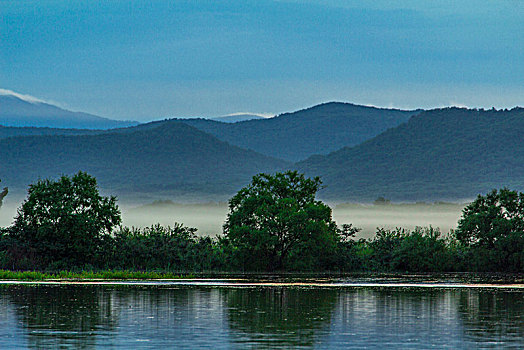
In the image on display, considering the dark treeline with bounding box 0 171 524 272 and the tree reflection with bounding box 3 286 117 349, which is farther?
the dark treeline with bounding box 0 171 524 272

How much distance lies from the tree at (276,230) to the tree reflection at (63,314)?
31.8m

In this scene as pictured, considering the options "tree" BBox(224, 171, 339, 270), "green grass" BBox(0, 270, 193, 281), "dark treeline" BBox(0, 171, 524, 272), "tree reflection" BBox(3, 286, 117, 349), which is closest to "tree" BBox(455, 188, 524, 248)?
"dark treeline" BBox(0, 171, 524, 272)

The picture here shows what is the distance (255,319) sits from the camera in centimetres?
2988

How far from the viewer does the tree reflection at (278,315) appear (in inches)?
969

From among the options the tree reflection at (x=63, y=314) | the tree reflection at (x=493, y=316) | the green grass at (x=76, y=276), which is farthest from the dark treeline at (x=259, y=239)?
the tree reflection at (x=493, y=316)

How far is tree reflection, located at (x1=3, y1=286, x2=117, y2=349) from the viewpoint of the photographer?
24.0 metres

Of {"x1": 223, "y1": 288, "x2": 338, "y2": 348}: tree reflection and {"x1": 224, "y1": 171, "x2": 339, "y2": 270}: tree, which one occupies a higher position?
{"x1": 224, "y1": 171, "x2": 339, "y2": 270}: tree

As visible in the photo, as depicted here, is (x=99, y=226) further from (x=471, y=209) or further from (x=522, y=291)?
(x=522, y=291)

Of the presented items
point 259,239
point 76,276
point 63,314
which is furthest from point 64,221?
point 63,314

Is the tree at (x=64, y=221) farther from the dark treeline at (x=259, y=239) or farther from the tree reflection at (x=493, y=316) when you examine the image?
the tree reflection at (x=493, y=316)

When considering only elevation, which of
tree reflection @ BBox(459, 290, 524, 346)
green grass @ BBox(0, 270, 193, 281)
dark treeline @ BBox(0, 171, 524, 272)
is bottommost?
tree reflection @ BBox(459, 290, 524, 346)

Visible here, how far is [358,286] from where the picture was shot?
52.1m

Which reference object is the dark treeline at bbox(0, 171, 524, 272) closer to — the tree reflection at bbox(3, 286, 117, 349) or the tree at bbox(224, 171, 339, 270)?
the tree at bbox(224, 171, 339, 270)

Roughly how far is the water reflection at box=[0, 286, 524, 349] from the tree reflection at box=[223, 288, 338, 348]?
3 cm
